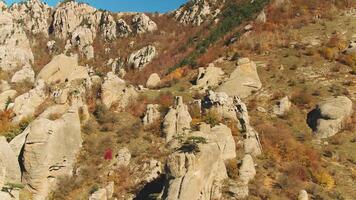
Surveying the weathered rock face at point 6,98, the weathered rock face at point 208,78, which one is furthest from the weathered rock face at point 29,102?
the weathered rock face at point 208,78

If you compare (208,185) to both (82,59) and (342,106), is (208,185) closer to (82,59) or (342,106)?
(342,106)

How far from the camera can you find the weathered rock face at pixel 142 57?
3622 inches

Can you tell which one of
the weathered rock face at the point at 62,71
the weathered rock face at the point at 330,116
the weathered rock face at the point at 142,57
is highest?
the weathered rock face at the point at 142,57

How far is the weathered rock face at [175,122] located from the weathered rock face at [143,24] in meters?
82.8

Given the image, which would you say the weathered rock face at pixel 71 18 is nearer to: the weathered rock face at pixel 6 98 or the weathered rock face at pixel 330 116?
the weathered rock face at pixel 6 98

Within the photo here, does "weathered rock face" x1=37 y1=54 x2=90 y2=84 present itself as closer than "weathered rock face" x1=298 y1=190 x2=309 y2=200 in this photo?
No

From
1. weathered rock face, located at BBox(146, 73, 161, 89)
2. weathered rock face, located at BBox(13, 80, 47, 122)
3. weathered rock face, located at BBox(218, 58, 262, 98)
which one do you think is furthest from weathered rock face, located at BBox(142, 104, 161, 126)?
weathered rock face, located at BBox(146, 73, 161, 89)

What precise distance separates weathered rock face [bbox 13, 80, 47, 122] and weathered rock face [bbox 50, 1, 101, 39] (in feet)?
276

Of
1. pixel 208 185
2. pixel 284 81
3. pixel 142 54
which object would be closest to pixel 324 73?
pixel 284 81

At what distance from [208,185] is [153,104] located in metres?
11.3

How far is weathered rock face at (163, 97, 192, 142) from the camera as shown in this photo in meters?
27.5

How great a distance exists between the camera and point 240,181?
895 inches

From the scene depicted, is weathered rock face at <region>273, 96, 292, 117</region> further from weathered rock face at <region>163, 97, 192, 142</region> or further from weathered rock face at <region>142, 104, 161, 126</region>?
weathered rock face at <region>142, 104, 161, 126</region>

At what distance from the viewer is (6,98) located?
36.2 m
